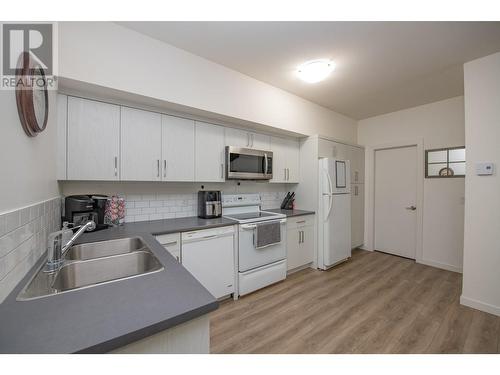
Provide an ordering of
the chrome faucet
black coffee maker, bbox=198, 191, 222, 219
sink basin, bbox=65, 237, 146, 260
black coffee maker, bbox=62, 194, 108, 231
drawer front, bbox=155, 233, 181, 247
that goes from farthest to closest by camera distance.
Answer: black coffee maker, bbox=198, 191, 222, 219 < drawer front, bbox=155, 233, 181, 247 < black coffee maker, bbox=62, 194, 108, 231 < sink basin, bbox=65, 237, 146, 260 < the chrome faucet

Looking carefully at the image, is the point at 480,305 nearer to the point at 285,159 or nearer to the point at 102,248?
the point at 285,159

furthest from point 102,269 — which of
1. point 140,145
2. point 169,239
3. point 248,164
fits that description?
point 248,164

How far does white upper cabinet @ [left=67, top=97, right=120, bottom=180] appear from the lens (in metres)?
1.76

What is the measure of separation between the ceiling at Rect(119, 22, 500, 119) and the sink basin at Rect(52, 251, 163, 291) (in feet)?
5.94

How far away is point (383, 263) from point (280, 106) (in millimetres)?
2985

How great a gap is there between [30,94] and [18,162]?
315mm

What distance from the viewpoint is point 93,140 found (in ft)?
6.02

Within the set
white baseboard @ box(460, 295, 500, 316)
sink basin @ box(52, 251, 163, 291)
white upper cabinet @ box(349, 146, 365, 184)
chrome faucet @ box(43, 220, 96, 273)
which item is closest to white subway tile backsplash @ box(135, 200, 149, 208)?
sink basin @ box(52, 251, 163, 291)

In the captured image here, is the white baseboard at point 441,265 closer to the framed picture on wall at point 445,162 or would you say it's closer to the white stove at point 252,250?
the framed picture on wall at point 445,162

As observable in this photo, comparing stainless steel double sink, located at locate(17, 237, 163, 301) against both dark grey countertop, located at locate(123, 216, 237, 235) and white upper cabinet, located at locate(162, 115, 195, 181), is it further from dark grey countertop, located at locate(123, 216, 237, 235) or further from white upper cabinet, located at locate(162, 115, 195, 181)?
white upper cabinet, located at locate(162, 115, 195, 181)

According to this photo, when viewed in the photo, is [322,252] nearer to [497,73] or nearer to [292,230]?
[292,230]

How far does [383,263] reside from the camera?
3533mm
